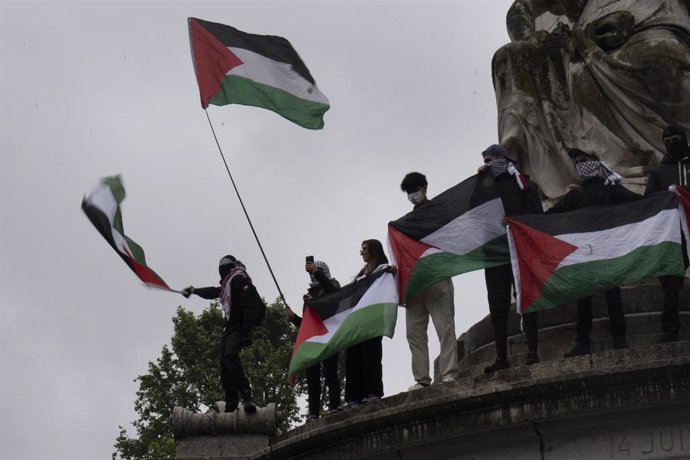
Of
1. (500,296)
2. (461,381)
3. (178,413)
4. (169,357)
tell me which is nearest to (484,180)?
(500,296)

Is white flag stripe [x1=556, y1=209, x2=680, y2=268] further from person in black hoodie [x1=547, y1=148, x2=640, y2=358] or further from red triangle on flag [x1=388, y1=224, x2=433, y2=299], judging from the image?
red triangle on flag [x1=388, y1=224, x2=433, y2=299]

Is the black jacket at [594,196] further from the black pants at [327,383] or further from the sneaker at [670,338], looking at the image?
the black pants at [327,383]

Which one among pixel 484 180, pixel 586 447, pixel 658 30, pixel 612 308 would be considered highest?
pixel 658 30

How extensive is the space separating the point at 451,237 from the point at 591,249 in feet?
5.01

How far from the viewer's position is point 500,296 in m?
15.0

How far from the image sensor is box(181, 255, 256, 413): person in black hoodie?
16094mm

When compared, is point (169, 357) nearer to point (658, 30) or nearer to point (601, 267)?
point (658, 30)

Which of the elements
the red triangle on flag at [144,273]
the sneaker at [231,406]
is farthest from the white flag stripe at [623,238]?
the red triangle on flag at [144,273]

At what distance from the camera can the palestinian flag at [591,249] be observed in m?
14.4

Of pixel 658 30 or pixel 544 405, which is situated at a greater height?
pixel 658 30

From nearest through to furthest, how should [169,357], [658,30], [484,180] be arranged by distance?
[484,180] < [658,30] < [169,357]

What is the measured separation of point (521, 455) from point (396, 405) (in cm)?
127

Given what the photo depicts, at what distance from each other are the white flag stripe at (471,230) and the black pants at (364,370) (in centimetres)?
105

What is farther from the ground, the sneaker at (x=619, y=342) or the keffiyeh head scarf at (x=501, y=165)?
the keffiyeh head scarf at (x=501, y=165)
